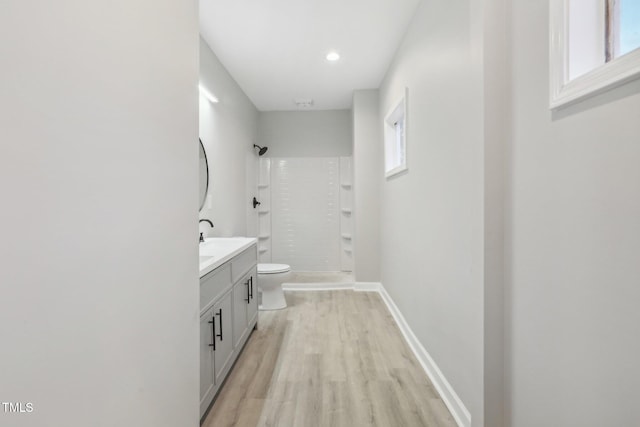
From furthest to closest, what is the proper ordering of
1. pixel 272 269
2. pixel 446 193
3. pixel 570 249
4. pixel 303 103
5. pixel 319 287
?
1. pixel 303 103
2. pixel 319 287
3. pixel 272 269
4. pixel 446 193
5. pixel 570 249

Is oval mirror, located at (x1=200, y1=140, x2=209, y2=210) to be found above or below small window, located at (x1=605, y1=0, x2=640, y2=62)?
below

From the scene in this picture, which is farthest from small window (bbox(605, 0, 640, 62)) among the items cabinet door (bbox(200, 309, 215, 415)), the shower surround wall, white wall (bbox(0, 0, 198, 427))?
the shower surround wall

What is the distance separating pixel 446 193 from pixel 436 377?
111cm

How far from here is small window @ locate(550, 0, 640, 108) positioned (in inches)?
31.1

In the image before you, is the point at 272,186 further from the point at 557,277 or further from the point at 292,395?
the point at 557,277

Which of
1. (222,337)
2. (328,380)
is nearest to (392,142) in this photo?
(328,380)

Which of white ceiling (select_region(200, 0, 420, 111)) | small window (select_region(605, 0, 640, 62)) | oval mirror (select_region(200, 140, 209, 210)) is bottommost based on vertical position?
oval mirror (select_region(200, 140, 209, 210))

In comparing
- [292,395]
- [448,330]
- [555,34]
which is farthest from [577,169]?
[292,395]

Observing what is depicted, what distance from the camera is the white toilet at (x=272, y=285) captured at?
3.35m

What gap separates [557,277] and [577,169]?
0.33 meters

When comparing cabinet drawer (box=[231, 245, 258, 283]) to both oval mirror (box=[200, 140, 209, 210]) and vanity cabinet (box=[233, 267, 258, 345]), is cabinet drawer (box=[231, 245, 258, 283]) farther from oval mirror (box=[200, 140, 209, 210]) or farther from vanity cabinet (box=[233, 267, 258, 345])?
oval mirror (box=[200, 140, 209, 210])

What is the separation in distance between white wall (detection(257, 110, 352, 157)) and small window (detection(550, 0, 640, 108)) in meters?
3.92

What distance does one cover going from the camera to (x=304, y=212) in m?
4.88

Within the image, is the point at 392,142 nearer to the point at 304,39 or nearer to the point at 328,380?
the point at 304,39
